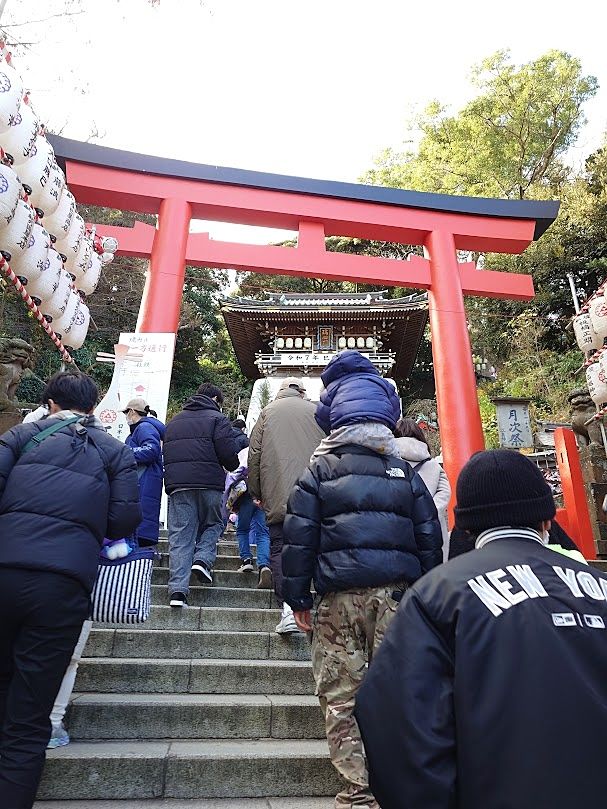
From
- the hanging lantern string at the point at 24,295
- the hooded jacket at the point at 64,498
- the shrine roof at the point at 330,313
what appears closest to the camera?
the hooded jacket at the point at 64,498

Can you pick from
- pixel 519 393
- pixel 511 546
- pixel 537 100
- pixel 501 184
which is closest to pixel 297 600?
pixel 511 546

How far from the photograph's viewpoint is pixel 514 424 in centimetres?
959

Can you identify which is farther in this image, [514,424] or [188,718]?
[514,424]

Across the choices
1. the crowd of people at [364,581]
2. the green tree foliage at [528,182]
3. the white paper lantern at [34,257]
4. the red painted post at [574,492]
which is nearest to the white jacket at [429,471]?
the crowd of people at [364,581]

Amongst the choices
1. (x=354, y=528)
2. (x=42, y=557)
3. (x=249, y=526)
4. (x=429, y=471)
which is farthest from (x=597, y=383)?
(x=42, y=557)

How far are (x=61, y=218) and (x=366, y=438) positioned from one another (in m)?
4.66

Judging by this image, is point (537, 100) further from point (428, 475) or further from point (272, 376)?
point (428, 475)

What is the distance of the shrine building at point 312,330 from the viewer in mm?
15594

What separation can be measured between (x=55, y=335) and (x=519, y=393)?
1516 cm

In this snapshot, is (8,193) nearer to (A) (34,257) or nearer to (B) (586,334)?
(A) (34,257)

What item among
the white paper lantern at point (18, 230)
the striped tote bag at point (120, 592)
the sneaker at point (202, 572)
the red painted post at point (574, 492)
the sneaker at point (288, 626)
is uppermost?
the white paper lantern at point (18, 230)

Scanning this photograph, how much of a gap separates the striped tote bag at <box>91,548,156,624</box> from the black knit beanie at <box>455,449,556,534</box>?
74.1 inches

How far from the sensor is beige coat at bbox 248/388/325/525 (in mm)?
3521

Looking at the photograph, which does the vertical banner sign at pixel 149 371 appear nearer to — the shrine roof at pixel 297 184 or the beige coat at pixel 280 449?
the shrine roof at pixel 297 184
